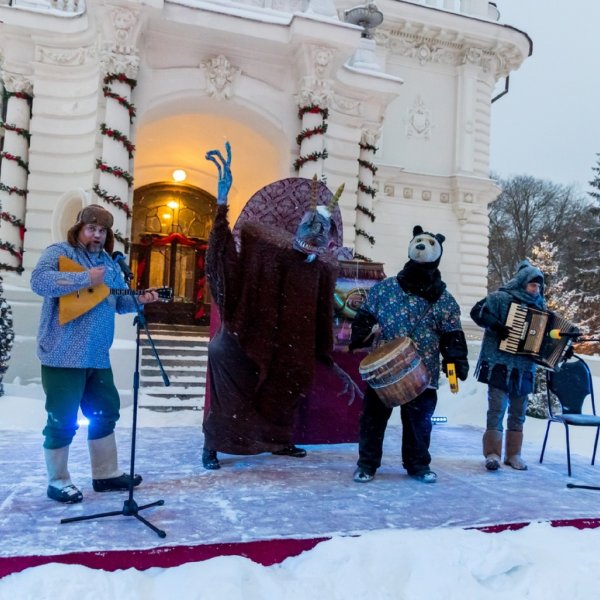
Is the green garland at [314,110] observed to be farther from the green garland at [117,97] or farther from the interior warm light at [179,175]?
the interior warm light at [179,175]

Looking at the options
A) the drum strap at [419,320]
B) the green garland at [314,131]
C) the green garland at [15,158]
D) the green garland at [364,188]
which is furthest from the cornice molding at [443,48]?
the drum strap at [419,320]

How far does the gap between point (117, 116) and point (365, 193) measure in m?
5.36

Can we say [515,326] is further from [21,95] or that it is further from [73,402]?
[21,95]

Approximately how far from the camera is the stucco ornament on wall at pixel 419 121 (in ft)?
55.1

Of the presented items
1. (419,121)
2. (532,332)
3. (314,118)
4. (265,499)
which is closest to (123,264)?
(265,499)

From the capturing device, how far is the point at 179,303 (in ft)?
46.1

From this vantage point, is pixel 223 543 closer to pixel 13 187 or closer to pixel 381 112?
pixel 13 187

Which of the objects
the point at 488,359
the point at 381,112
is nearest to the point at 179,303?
the point at 381,112

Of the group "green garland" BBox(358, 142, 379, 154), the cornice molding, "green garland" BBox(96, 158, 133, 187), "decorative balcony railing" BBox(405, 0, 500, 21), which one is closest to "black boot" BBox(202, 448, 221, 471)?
"green garland" BBox(96, 158, 133, 187)

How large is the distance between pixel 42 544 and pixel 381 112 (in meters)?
11.6

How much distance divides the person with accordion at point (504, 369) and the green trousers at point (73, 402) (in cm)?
323

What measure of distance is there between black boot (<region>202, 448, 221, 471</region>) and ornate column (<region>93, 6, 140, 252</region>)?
6010 mm

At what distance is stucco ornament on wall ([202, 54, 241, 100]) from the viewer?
10867 mm

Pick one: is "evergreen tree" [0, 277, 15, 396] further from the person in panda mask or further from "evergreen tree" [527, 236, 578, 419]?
"evergreen tree" [527, 236, 578, 419]
